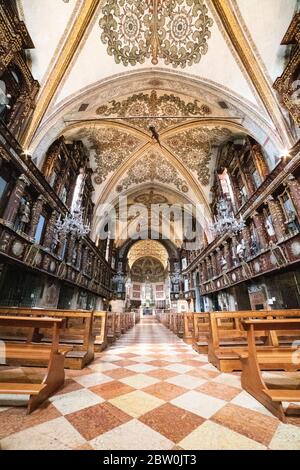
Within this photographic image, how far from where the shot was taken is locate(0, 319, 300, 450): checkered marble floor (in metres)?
1.42

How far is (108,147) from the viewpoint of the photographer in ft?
41.2

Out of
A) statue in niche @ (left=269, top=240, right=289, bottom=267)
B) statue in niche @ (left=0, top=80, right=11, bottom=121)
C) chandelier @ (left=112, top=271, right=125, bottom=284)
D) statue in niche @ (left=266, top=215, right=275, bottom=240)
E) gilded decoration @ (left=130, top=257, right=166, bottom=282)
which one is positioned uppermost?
gilded decoration @ (left=130, top=257, right=166, bottom=282)

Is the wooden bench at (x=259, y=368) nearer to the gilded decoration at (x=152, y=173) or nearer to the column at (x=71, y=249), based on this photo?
the column at (x=71, y=249)

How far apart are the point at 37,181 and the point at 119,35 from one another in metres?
6.49

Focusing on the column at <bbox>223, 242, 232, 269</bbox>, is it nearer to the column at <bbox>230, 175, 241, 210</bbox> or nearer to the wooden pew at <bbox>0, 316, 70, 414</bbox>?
the column at <bbox>230, 175, 241, 210</bbox>

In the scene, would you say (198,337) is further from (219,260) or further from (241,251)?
(219,260)

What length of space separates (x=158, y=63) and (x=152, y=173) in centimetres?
778

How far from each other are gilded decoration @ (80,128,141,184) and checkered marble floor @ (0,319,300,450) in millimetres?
11826

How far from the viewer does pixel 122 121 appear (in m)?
11.0

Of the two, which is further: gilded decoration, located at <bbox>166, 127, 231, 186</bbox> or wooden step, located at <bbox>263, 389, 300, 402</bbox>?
gilded decoration, located at <bbox>166, 127, 231, 186</bbox>

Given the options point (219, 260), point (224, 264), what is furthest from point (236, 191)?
point (219, 260)

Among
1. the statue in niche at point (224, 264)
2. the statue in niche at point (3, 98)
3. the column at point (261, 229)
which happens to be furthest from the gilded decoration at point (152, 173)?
the statue in niche at point (3, 98)

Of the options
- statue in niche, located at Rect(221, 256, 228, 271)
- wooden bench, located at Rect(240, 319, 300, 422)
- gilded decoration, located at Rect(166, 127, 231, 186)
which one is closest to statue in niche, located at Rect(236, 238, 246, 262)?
statue in niche, located at Rect(221, 256, 228, 271)
